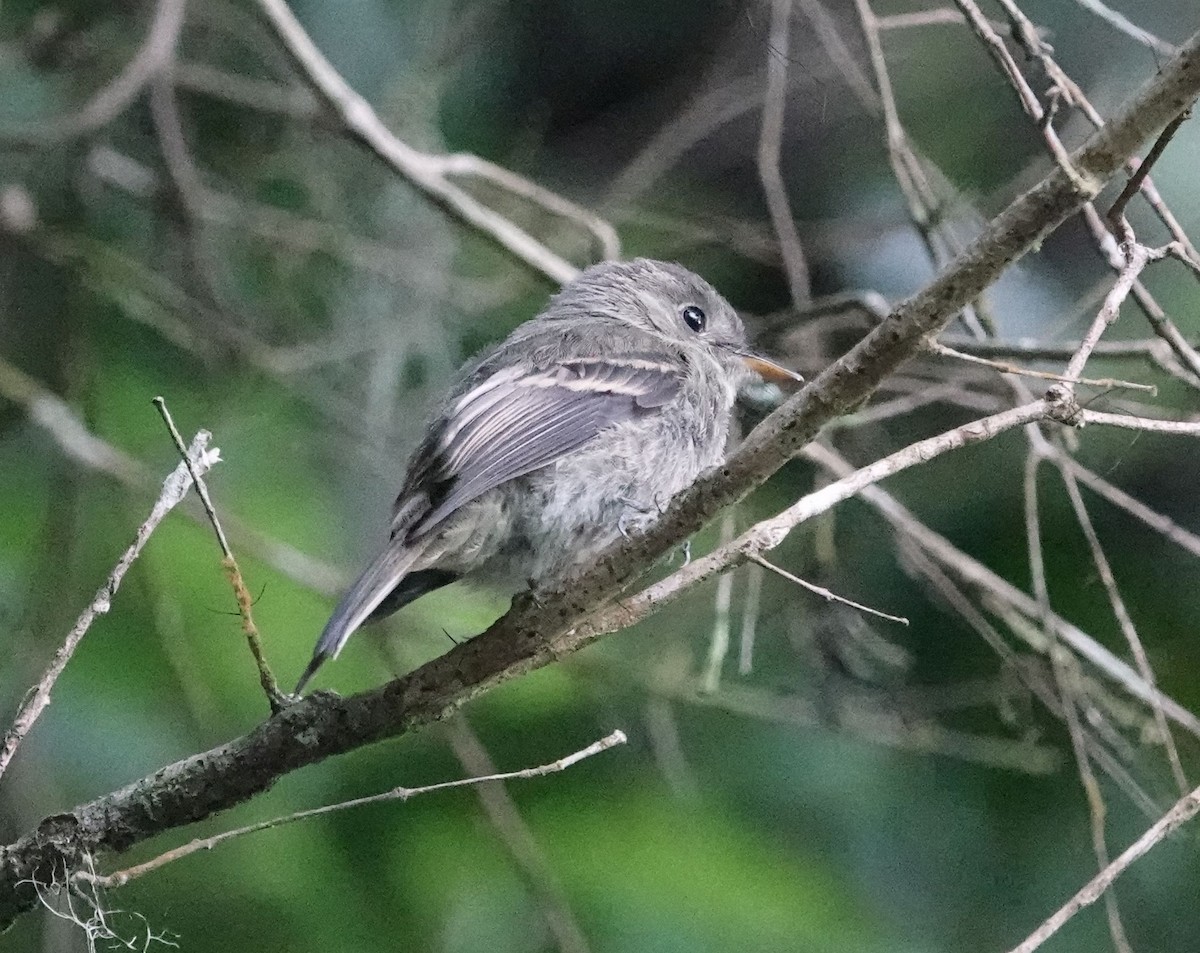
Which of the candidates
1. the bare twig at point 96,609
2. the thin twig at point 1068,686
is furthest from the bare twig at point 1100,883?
the bare twig at point 96,609

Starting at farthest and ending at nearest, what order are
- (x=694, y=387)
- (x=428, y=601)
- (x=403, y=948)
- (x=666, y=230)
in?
1. (x=666, y=230)
2. (x=428, y=601)
3. (x=403, y=948)
4. (x=694, y=387)

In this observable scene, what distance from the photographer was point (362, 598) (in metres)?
2.21

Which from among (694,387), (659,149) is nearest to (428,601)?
(694,387)

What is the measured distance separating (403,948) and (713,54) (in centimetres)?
232

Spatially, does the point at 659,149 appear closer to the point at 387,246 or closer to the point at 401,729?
the point at 387,246

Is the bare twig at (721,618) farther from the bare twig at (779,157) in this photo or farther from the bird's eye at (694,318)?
the bare twig at (779,157)

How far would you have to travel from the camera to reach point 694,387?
2.97 m

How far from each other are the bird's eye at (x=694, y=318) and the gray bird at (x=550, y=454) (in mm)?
157

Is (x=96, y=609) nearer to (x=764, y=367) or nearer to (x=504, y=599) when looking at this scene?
(x=504, y=599)

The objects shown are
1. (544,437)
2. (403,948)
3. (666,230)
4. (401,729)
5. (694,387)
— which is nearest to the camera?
(401,729)

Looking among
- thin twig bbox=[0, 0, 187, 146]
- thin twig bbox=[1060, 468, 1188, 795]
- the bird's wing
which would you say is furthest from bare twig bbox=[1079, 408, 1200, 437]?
thin twig bbox=[0, 0, 187, 146]

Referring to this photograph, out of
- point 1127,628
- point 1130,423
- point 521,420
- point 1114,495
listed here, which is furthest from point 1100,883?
point 521,420

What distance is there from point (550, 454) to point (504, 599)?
0.40m

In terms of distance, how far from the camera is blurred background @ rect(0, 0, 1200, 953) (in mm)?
3258
